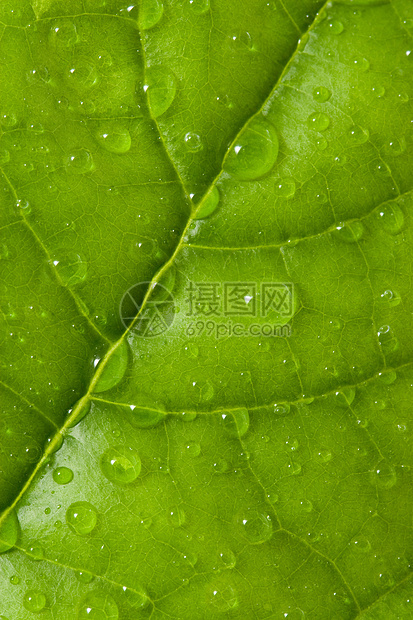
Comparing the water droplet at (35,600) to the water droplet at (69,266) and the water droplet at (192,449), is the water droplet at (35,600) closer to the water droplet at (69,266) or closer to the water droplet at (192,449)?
the water droplet at (192,449)

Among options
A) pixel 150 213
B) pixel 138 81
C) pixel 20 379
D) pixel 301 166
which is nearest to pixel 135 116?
pixel 138 81

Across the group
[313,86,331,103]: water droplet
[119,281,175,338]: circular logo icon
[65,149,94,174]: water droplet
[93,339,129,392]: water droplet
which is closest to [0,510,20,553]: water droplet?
[93,339,129,392]: water droplet

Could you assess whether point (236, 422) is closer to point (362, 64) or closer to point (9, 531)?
point (9, 531)

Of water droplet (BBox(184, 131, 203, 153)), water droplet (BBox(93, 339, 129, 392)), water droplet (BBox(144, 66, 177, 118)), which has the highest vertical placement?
water droplet (BBox(144, 66, 177, 118))

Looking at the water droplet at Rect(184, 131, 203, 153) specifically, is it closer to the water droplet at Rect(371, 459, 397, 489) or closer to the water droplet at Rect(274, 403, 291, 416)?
the water droplet at Rect(274, 403, 291, 416)

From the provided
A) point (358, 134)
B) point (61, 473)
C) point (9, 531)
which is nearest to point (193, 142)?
point (358, 134)

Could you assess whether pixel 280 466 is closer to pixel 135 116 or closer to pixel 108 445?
pixel 108 445
